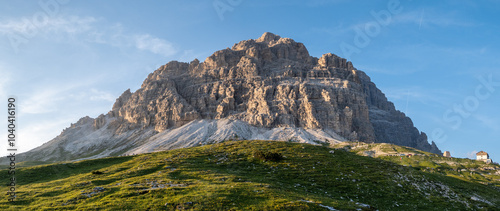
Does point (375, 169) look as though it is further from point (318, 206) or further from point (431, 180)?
point (318, 206)

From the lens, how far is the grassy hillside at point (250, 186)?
40719 millimetres

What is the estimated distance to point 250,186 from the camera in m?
47.5

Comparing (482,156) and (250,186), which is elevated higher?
(250,186)

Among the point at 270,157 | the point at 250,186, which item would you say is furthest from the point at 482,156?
the point at 250,186

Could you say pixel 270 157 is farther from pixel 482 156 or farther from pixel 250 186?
pixel 482 156

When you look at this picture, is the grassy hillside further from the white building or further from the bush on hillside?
the white building

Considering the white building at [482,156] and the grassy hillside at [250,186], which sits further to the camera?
the white building at [482,156]

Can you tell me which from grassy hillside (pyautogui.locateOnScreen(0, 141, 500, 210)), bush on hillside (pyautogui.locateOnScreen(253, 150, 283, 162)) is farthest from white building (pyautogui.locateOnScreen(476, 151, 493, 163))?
bush on hillside (pyautogui.locateOnScreen(253, 150, 283, 162))

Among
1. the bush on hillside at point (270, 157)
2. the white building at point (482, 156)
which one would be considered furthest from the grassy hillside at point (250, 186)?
the white building at point (482, 156)

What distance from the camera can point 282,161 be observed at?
234 feet

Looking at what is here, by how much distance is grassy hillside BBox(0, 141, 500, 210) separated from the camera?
4072cm

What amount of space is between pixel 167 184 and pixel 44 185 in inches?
1012

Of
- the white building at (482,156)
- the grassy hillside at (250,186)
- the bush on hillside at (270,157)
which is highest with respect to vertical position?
the bush on hillside at (270,157)

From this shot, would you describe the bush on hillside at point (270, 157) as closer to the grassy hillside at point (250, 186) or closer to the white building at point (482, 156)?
the grassy hillside at point (250, 186)
